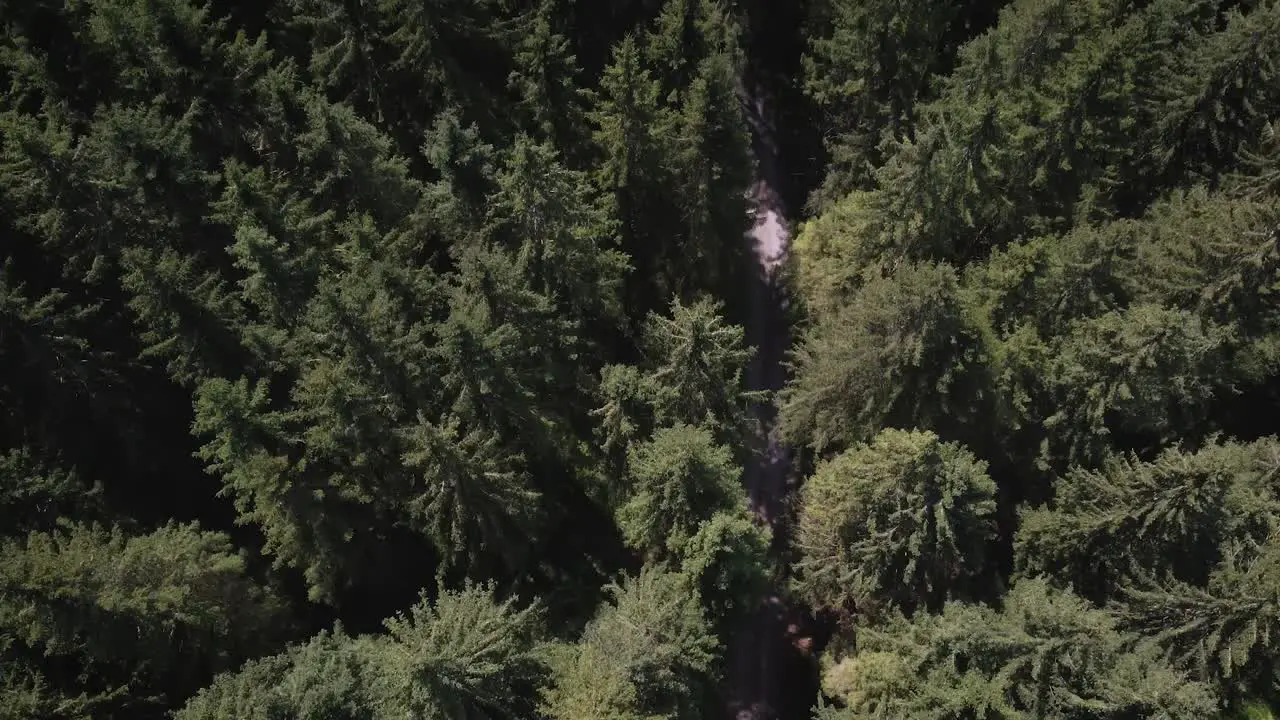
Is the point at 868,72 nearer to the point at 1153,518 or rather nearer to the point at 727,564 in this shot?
the point at 1153,518

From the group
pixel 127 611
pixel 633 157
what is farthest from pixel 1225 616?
pixel 127 611

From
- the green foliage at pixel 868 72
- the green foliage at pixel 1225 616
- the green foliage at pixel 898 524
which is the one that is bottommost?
the green foliage at pixel 1225 616

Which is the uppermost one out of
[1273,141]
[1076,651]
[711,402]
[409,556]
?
[1273,141]

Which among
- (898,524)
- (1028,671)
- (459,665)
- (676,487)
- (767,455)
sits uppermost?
(767,455)

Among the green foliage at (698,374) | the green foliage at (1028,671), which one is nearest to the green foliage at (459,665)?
the green foliage at (698,374)

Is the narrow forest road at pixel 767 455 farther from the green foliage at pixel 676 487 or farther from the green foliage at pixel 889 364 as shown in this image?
the green foliage at pixel 676 487

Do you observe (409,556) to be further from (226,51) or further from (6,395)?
(226,51)

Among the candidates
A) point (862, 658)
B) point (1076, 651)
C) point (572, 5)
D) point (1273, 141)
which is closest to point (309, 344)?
point (572, 5)
